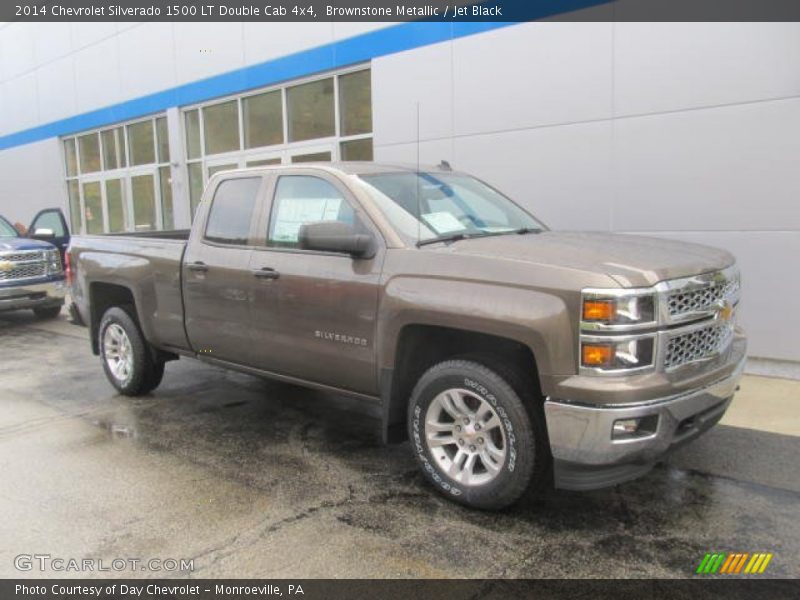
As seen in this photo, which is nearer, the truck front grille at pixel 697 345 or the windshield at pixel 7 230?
the truck front grille at pixel 697 345

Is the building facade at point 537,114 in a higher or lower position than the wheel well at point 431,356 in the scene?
higher

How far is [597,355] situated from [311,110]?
381 inches

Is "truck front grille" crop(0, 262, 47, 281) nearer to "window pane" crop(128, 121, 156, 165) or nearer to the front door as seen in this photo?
"window pane" crop(128, 121, 156, 165)

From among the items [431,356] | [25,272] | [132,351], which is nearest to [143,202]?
[25,272]

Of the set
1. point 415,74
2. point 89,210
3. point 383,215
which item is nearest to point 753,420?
point 383,215

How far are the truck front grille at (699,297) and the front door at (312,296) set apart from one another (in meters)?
1.63

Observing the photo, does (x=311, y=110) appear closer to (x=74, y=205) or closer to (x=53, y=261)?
(x=53, y=261)

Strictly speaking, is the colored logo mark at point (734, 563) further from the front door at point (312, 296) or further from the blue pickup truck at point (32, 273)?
the blue pickup truck at point (32, 273)

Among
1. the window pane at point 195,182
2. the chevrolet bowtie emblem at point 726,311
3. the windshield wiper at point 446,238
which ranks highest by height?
the window pane at point 195,182

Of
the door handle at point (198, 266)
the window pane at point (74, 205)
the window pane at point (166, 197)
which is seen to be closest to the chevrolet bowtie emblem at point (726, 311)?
the door handle at point (198, 266)

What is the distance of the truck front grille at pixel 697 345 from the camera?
3.28 m

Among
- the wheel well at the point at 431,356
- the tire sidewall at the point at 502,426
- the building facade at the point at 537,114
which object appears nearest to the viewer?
the tire sidewall at the point at 502,426

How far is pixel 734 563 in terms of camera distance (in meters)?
3.15

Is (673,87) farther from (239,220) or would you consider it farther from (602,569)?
(602,569)
